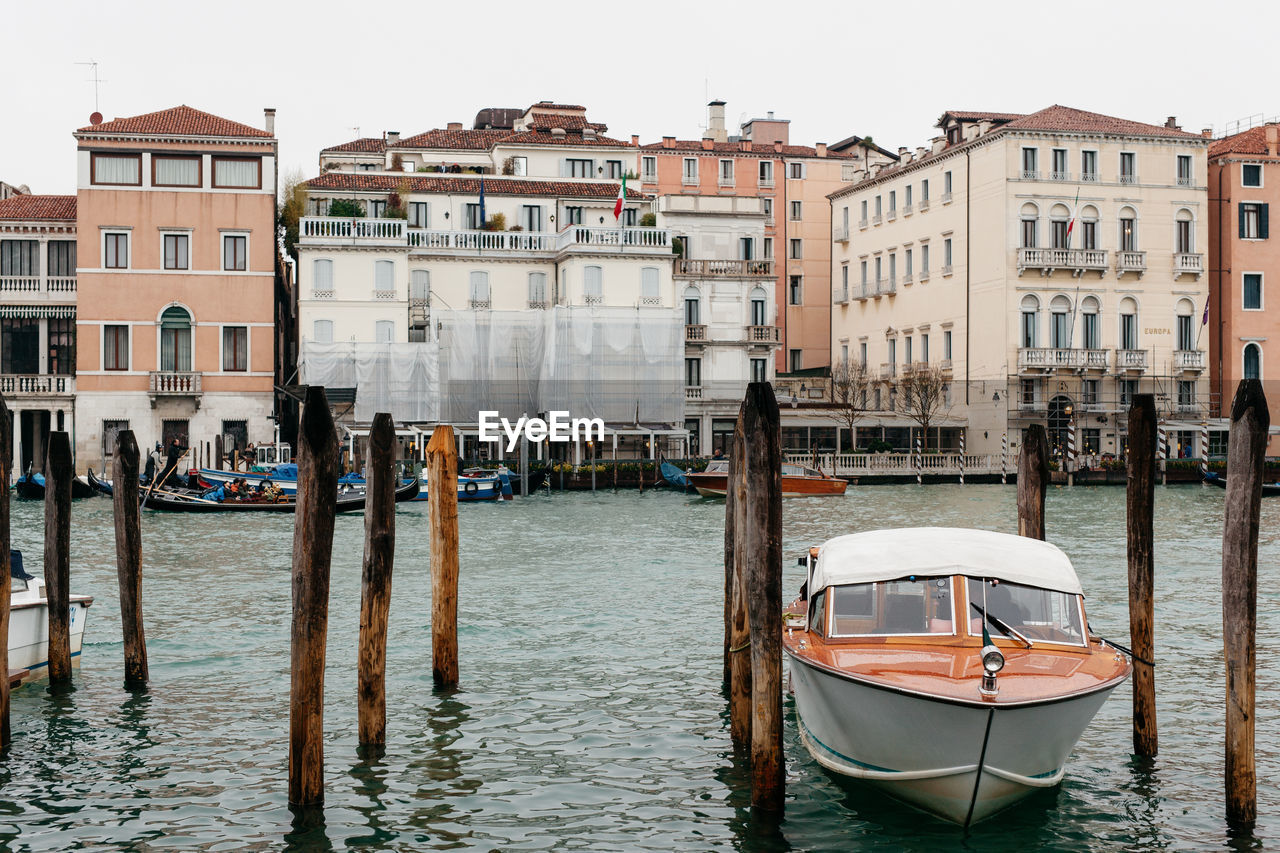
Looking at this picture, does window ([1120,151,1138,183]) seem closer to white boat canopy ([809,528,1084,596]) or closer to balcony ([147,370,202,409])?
balcony ([147,370,202,409])

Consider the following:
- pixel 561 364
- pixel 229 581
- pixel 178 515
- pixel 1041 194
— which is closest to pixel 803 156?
pixel 1041 194

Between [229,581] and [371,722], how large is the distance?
10914mm

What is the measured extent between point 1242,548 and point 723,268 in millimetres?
44954

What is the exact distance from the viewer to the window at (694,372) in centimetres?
5184

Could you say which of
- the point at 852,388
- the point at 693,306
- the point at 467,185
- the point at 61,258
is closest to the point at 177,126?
the point at 61,258

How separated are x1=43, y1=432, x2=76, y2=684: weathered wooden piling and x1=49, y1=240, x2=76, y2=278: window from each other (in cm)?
3660

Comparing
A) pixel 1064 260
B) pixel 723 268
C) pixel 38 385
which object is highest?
pixel 1064 260

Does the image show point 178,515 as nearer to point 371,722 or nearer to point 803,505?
point 803,505

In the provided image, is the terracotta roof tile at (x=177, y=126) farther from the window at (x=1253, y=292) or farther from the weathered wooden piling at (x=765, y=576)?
the weathered wooden piling at (x=765, y=576)

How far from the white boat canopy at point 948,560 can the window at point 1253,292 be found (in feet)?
160

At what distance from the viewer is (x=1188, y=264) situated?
2087 inches

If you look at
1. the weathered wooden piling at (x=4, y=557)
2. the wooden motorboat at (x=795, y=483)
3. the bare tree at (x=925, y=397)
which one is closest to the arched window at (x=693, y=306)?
the bare tree at (x=925, y=397)

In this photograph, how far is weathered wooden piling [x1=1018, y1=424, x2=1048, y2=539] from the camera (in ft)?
40.7

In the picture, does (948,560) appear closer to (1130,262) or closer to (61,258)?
(61,258)
